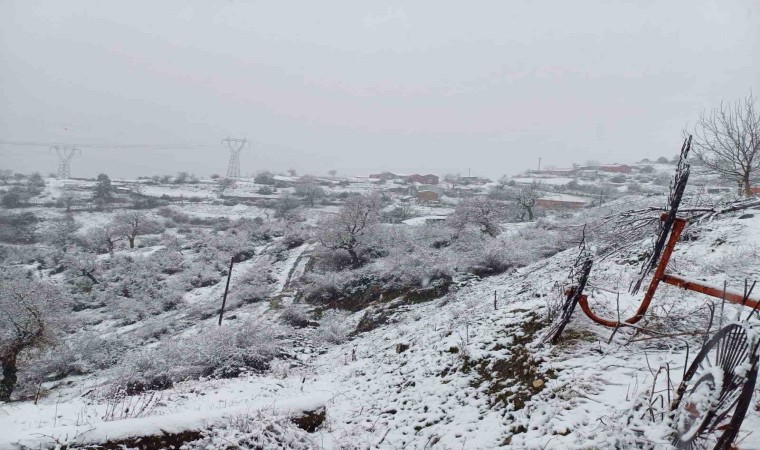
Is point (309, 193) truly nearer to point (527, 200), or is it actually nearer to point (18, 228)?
point (527, 200)

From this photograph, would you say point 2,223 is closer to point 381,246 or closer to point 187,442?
point 381,246

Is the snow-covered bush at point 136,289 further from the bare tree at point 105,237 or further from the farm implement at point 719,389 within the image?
the farm implement at point 719,389

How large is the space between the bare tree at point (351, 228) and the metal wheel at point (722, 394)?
2655 cm

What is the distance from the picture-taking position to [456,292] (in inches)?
743

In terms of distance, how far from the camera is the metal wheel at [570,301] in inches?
192

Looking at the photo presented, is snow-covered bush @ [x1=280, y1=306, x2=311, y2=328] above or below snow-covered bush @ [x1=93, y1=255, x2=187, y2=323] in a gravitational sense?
above

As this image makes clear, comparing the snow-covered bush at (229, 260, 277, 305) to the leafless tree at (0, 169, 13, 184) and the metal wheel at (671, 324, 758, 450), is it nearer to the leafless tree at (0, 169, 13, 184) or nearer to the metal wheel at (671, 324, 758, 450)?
the metal wheel at (671, 324, 758, 450)

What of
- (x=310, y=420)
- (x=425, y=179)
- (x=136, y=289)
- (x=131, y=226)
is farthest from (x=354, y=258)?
(x=425, y=179)

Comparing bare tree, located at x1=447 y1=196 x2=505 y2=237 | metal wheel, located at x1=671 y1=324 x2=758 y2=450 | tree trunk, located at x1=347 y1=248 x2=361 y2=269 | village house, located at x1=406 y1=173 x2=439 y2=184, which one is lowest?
tree trunk, located at x1=347 y1=248 x2=361 y2=269

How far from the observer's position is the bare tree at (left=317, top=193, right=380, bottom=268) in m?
30.0

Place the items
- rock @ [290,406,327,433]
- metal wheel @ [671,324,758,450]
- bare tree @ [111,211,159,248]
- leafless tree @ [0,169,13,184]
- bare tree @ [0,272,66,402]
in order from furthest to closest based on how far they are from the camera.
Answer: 1. leafless tree @ [0,169,13,184]
2. bare tree @ [111,211,159,248]
3. bare tree @ [0,272,66,402]
4. rock @ [290,406,327,433]
5. metal wheel @ [671,324,758,450]

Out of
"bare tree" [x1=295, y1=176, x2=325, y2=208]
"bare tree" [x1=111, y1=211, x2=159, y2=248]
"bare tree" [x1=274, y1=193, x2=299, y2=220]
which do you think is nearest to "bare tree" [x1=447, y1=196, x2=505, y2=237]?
"bare tree" [x1=274, y1=193, x2=299, y2=220]

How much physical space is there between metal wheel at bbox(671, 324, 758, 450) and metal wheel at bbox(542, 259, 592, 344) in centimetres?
191

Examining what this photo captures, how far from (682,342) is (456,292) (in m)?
14.2
